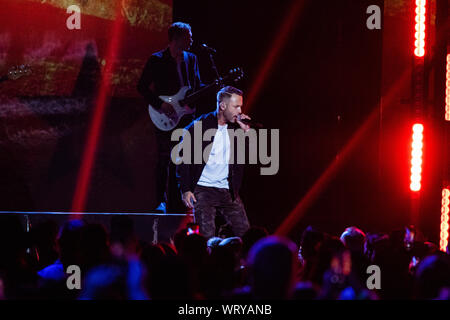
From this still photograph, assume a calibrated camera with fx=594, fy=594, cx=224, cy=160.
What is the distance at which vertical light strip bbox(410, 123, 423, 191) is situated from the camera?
5.93 m

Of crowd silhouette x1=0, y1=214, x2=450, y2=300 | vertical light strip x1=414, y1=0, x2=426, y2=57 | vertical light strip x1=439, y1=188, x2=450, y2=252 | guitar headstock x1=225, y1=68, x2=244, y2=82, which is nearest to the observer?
crowd silhouette x1=0, y1=214, x2=450, y2=300

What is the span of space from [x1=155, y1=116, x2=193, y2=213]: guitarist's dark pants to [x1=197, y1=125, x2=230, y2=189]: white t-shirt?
0.89 meters

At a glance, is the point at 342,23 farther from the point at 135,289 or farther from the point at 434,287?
the point at 135,289

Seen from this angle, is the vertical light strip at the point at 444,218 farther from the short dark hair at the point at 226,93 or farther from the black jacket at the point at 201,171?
the short dark hair at the point at 226,93

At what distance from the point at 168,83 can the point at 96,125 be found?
949 millimetres

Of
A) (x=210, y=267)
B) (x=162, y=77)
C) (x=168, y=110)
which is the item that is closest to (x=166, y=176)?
(x=168, y=110)

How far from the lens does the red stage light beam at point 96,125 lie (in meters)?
6.70

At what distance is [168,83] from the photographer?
6621mm

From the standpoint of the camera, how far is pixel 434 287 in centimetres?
247

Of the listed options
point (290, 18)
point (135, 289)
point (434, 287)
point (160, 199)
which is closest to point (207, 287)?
point (135, 289)

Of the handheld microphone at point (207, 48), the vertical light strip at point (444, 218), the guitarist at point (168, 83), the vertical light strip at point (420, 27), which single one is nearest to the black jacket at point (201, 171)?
the guitarist at point (168, 83)

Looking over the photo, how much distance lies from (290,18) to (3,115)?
3.46 m

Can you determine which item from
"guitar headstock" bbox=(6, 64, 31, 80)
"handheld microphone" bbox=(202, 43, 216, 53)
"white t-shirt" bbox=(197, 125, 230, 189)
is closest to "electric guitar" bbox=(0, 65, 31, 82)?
"guitar headstock" bbox=(6, 64, 31, 80)

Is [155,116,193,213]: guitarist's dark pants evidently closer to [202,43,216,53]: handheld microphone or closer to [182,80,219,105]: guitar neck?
[182,80,219,105]: guitar neck
